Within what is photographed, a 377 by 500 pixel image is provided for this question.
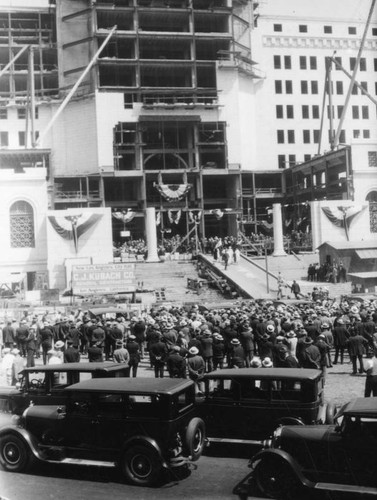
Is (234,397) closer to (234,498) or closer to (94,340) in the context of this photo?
(234,498)

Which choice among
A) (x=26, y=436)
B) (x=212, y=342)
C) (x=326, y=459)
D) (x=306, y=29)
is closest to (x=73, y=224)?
(x=212, y=342)

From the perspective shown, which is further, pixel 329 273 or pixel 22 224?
pixel 22 224

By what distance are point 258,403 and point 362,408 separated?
2932 mm

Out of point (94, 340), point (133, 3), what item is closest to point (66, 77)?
point (133, 3)

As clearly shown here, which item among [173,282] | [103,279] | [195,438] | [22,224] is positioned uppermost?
[22,224]

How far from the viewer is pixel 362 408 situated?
9.53 metres

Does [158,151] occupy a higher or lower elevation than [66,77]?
lower

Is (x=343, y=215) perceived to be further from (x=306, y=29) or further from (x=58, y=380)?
(x=58, y=380)

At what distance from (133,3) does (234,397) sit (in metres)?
59.4

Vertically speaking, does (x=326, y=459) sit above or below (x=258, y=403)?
below

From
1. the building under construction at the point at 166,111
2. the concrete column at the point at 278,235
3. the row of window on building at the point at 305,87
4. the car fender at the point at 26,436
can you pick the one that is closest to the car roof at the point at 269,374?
the car fender at the point at 26,436

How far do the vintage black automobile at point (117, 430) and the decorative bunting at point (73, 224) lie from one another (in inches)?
1675

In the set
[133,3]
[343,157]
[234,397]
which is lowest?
[234,397]

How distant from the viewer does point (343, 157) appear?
5775cm
